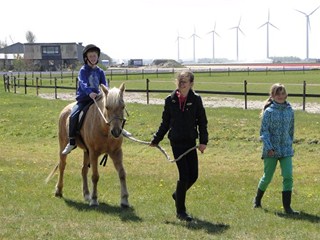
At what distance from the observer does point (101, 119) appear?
28.0 feet

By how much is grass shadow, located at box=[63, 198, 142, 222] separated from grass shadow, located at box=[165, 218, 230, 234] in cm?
58

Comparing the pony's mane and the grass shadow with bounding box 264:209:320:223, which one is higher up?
the pony's mane

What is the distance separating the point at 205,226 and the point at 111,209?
1.80 metres

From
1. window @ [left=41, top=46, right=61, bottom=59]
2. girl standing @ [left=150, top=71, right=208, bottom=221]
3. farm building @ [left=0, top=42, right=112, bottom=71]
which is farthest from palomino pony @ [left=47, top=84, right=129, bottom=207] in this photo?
window @ [left=41, top=46, right=61, bottom=59]

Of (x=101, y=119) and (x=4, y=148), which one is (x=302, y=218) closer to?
(x=101, y=119)

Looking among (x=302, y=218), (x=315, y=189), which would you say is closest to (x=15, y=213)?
(x=302, y=218)

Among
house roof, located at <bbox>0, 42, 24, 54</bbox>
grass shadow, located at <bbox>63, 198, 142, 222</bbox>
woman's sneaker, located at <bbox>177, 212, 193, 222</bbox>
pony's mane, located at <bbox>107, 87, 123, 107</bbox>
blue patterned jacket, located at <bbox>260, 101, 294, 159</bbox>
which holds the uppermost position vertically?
house roof, located at <bbox>0, 42, 24, 54</bbox>

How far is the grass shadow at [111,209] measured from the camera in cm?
770

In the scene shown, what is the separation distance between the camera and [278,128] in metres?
7.97

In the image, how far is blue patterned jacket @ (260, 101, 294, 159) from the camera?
7.95m

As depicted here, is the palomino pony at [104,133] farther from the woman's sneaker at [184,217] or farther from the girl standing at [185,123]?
the woman's sneaker at [184,217]

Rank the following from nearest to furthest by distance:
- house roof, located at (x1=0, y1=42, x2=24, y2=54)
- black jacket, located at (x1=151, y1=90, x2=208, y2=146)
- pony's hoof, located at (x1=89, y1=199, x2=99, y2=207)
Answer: black jacket, located at (x1=151, y1=90, x2=208, y2=146), pony's hoof, located at (x1=89, y1=199, x2=99, y2=207), house roof, located at (x1=0, y1=42, x2=24, y2=54)

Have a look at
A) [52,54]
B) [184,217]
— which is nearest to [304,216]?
[184,217]

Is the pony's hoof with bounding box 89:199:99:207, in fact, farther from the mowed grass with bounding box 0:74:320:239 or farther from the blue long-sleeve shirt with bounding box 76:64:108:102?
the blue long-sleeve shirt with bounding box 76:64:108:102
